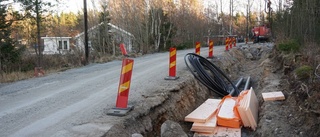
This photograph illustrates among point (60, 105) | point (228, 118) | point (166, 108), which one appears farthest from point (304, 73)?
point (60, 105)

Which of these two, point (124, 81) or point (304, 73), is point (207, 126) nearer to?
point (124, 81)

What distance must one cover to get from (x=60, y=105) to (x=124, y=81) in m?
1.81

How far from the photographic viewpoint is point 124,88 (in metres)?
5.58

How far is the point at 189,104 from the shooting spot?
325 inches

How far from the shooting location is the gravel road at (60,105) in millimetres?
4781

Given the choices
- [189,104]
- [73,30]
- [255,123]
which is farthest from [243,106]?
[73,30]

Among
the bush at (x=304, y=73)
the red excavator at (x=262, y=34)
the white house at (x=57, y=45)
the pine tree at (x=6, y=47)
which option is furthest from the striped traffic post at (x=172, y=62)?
the red excavator at (x=262, y=34)

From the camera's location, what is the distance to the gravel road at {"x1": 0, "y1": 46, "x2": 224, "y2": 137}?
4781 millimetres

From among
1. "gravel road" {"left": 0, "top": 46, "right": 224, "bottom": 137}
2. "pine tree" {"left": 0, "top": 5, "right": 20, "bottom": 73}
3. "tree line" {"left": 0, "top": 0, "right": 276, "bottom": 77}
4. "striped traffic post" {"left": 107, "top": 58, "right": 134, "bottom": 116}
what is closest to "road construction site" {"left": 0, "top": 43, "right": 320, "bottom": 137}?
"gravel road" {"left": 0, "top": 46, "right": 224, "bottom": 137}

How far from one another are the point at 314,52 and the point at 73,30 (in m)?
44.7

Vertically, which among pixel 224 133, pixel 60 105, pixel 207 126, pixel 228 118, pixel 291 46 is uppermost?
pixel 291 46

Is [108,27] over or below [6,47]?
over

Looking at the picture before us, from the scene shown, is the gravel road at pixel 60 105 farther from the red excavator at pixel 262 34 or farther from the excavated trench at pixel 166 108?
the red excavator at pixel 262 34

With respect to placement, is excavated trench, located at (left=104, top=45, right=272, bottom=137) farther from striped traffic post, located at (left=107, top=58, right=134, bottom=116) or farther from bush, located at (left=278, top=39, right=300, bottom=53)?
bush, located at (left=278, top=39, right=300, bottom=53)
